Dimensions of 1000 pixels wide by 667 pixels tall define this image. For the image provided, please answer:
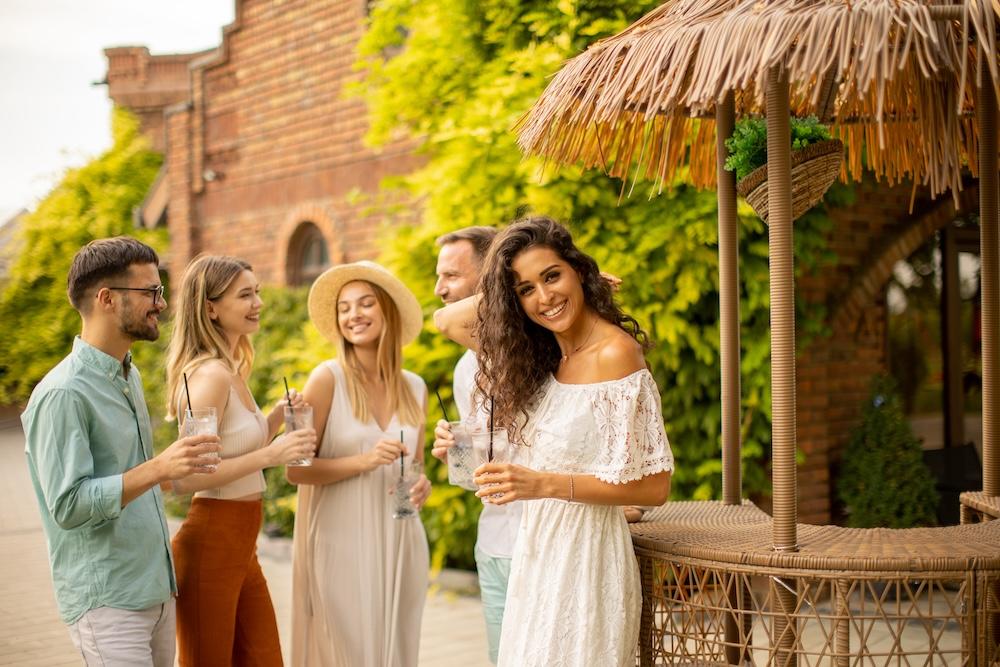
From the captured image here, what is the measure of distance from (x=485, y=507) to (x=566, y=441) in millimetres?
1021

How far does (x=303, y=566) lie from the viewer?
383 centimetres

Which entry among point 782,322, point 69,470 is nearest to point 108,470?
point 69,470

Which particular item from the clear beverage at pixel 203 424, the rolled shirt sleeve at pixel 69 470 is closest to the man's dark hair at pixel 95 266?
the rolled shirt sleeve at pixel 69 470

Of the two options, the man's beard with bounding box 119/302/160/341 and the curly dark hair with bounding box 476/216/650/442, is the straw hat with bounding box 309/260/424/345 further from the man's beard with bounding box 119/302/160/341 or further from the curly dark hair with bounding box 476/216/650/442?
the curly dark hair with bounding box 476/216/650/442

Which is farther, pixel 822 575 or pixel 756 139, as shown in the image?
pixel 756 139

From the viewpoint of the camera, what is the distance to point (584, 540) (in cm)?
275

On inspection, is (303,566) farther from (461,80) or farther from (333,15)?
(333,15)

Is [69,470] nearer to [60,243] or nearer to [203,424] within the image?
[203,424]

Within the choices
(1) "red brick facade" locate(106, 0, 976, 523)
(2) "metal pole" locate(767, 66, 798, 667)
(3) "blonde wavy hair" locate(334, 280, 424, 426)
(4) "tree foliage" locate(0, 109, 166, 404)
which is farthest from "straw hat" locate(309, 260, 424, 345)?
(4) "tree foliage" locate(0, 109, 166, 404)

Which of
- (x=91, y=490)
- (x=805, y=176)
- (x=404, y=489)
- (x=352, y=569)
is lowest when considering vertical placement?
(x=352, y=569)

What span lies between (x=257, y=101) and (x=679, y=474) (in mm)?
7238

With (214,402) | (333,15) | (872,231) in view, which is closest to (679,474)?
(872,231)

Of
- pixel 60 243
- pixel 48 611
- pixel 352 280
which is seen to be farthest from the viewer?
pixel 60 243

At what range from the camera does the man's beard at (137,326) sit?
304 cm
